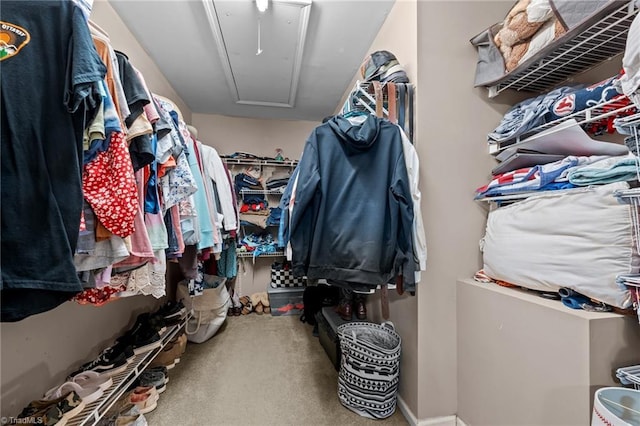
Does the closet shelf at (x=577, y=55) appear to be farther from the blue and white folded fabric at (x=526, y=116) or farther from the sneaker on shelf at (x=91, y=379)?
the sneaker on shelf at (x=91, y=379)

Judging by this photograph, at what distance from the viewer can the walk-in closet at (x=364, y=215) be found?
2.16ft

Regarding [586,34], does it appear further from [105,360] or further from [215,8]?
[105,360]

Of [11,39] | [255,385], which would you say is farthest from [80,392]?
[11,39]

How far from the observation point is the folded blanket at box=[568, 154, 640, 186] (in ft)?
2.77

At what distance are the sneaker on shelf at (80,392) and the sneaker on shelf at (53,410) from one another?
0.05ft

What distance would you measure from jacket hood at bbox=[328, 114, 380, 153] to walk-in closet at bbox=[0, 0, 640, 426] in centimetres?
1

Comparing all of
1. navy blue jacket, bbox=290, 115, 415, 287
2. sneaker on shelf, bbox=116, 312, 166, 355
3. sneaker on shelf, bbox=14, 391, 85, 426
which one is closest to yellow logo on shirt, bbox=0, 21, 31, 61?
navy blue jacket, bbox=290, 115, 415, 287

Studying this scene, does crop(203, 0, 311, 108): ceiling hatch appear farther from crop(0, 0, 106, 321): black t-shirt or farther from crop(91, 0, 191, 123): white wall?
crop(0, 0, 106, 321): black t-shirt

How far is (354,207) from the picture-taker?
118 centimetres

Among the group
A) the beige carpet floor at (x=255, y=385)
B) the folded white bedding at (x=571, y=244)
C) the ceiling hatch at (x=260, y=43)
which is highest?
the ceiling hatch at (x=260, y=43)

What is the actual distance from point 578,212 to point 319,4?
1.81 metres

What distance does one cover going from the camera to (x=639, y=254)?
31.5 inches

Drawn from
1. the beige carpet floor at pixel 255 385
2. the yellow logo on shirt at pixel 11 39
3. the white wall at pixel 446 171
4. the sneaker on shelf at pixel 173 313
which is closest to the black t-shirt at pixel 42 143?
the yellow logo on shirt at pixel 11 39

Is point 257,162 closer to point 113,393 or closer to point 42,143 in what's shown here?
point 113,393
